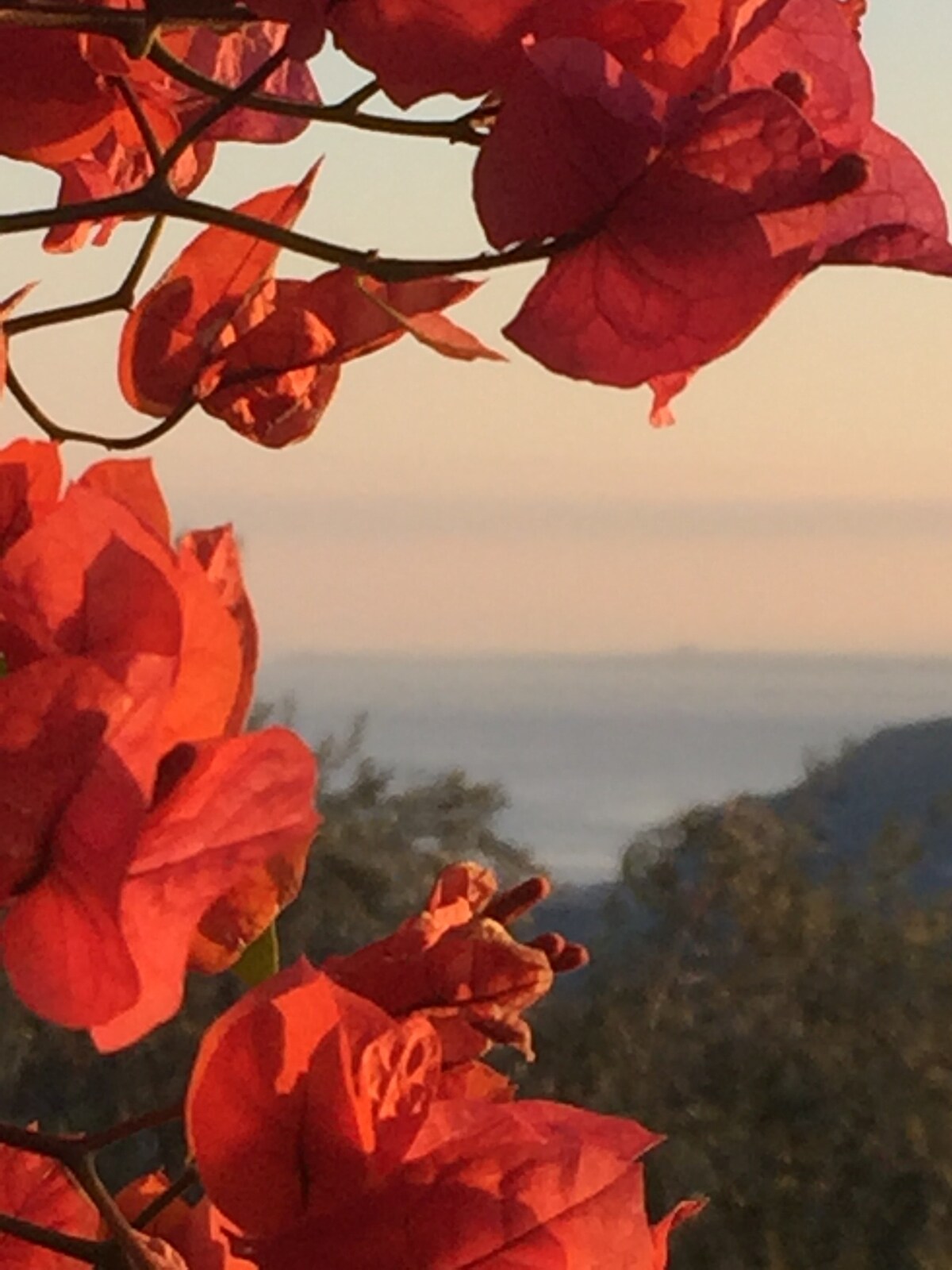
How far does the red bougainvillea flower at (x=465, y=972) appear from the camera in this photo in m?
0.24

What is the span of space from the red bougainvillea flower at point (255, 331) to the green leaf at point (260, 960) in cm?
8

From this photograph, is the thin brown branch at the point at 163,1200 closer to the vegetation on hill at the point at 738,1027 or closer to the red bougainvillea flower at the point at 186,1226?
the red bougainvillea flower at the point at 186,1226

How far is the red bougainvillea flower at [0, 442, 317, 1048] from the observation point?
0.19m

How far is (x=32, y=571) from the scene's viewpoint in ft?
0.69

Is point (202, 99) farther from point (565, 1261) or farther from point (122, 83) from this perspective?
point (565, 1261)

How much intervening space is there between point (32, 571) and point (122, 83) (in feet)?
0.28

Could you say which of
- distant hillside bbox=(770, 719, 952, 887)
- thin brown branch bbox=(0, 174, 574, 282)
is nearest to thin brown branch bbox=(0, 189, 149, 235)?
thin brown branch bbox=(0, 174, 574, 282)

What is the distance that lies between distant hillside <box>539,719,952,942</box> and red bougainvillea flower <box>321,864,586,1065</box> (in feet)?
7.63

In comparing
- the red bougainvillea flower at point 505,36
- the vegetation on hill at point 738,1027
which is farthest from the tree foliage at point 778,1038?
the red bougainvillea flower at point 505,36

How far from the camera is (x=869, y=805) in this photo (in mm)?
2971

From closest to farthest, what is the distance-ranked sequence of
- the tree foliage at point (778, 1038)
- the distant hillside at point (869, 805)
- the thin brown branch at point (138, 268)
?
the thin brown branch at point (138, 268) < the tree foliage at point (778, 1038) < the distant hillside at point (869, 805)

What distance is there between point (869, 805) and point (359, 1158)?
2820mm

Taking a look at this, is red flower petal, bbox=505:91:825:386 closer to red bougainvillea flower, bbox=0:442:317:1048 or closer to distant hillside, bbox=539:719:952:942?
red bougainvillea flower, bbox=0:442:317:1048

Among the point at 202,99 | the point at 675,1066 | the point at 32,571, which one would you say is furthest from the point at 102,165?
the point at 675,1066
